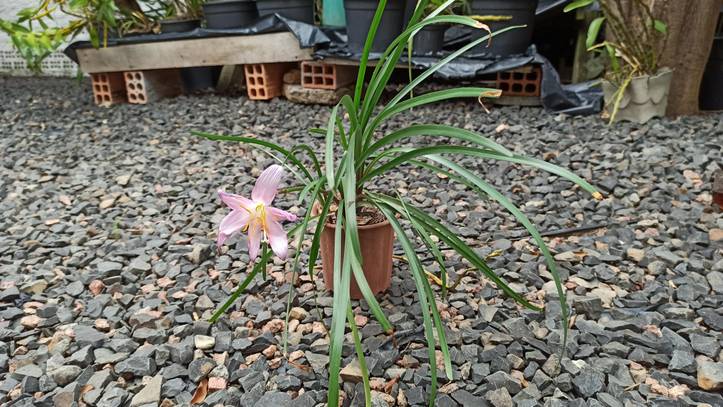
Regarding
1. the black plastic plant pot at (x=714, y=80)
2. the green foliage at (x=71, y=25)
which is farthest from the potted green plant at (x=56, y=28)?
the black plastic plant pot at (x=714, y=80)

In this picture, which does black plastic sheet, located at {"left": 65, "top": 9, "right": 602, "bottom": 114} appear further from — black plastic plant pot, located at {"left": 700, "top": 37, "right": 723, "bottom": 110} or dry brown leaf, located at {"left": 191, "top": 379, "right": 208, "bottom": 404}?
dry brown leaf, located at {"left": 191, "top": 379, "right": 208, "bottom": 404}

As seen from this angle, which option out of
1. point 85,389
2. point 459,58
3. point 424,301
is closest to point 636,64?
point 459,58

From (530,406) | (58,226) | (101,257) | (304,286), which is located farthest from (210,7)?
(530,406)

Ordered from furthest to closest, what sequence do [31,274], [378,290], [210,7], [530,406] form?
1. [210,7]
2. [31,274]
3. [378,290]
4. [530,406]

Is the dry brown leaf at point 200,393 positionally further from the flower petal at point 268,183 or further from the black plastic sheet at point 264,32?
the black plastic sheet at point 264,32

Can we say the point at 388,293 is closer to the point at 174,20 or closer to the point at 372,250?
the point at 372,250

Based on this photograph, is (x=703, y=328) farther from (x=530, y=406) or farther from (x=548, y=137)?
(x=548, y=137)
